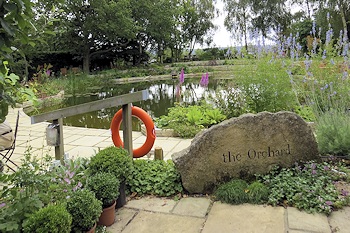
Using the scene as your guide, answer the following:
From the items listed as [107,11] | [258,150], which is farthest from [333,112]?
[107,11]

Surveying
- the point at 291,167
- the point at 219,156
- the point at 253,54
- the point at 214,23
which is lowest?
the point at 291,167

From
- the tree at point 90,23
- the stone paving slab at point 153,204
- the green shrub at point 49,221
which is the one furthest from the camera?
the tree at point 90,23

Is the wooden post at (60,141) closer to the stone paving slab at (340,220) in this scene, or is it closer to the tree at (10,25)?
the tree at (10,25)

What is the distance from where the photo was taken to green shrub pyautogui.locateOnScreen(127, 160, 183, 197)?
2.35 metres

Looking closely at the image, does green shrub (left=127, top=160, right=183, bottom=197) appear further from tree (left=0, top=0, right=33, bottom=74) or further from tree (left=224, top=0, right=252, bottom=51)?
tree (left=224, top=0, right=252, bottom=51)

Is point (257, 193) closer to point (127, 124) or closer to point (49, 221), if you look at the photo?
point (127, 124)

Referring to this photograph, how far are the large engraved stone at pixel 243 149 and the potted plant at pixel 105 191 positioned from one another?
598mm

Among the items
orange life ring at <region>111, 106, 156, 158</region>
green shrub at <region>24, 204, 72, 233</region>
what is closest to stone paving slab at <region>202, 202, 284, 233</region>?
green shrub at <region>24, 204, 72, 233</region>

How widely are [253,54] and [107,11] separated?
481 inches

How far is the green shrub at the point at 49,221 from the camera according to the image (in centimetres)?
136

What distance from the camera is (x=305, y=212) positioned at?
1951mm

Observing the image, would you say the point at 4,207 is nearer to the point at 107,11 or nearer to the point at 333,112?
the point at 333,112

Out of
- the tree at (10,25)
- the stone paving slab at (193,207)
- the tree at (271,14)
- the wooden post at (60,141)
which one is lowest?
the stone paving slab at (193,207)

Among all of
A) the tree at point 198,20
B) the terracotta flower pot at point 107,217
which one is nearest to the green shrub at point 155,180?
the terracotta flower pot at point 107,217
